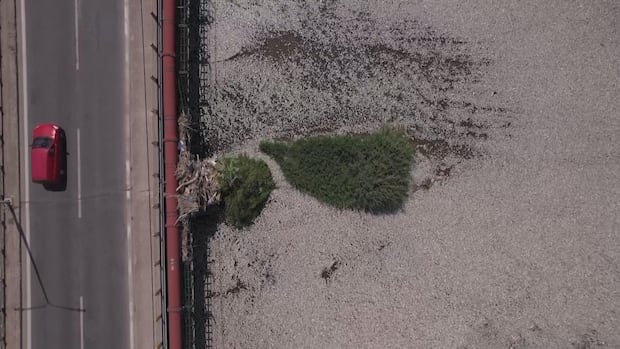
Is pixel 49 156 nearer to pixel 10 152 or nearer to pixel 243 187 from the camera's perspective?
pixel 10 152

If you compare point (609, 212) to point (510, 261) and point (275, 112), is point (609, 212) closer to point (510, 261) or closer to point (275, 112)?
point (510, 261)

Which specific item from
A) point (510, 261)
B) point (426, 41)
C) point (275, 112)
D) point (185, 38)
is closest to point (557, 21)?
point (426, 41)

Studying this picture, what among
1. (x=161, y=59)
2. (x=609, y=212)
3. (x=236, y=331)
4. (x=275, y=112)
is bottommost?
(x=236, y=331)

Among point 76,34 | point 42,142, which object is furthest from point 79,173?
point 76,34

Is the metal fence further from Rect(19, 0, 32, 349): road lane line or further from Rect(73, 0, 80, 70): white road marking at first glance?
Rect(19, 0, 32, 349): road lane line

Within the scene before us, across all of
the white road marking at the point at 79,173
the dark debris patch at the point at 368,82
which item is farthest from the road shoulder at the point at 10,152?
the dark debris patch at the point at 368,82

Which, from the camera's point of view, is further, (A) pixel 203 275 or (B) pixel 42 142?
(A) pixel 203 275

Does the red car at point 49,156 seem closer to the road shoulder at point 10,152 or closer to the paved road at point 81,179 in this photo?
the paved road at point 81,179

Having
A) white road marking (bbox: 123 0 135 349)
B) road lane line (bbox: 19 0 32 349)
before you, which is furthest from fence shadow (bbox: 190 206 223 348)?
road lane line (bbox: 19 0 32 349)
